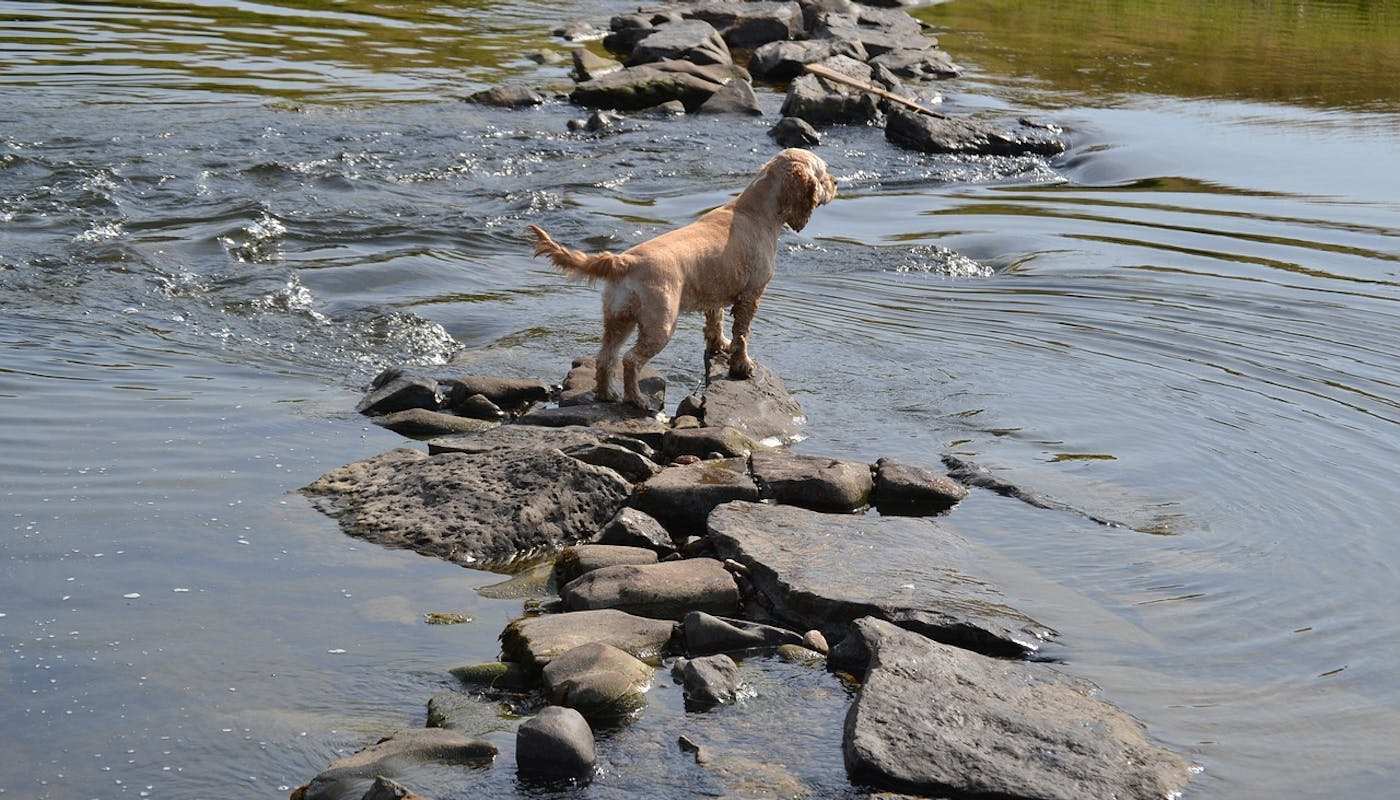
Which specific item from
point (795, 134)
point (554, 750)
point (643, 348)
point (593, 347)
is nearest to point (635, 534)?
point (643, 348)

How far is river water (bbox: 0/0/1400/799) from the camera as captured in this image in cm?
537

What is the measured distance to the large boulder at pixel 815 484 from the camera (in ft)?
24.1

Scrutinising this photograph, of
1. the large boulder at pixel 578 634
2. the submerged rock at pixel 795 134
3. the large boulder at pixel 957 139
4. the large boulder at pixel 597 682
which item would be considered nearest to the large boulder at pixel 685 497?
the large boulder at pixel 578 634

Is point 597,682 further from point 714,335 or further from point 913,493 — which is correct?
point 714,335

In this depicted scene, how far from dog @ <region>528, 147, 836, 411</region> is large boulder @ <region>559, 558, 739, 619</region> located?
2.25 m

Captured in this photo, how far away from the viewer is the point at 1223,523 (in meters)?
7.25

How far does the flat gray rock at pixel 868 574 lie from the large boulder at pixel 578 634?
620 millimetres

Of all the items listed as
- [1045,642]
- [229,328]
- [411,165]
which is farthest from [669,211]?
[1045,642]

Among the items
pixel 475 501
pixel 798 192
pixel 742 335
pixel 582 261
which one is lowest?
pixel 475 501

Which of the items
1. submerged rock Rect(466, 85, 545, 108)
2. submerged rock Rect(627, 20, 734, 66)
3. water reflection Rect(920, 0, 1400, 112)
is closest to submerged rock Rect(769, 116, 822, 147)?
submerged rock Rect(466, 85, 545, 108)

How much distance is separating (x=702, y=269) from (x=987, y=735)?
4.13m

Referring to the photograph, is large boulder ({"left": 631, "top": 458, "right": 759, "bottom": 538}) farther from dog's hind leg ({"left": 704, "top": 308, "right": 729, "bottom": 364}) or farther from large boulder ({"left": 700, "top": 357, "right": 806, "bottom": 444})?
dog's hind leg ({"left": 704, "top": 308, "right": 729, "bottom": 364})

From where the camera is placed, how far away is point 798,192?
29.6 ft

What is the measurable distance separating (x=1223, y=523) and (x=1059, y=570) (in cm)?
110
